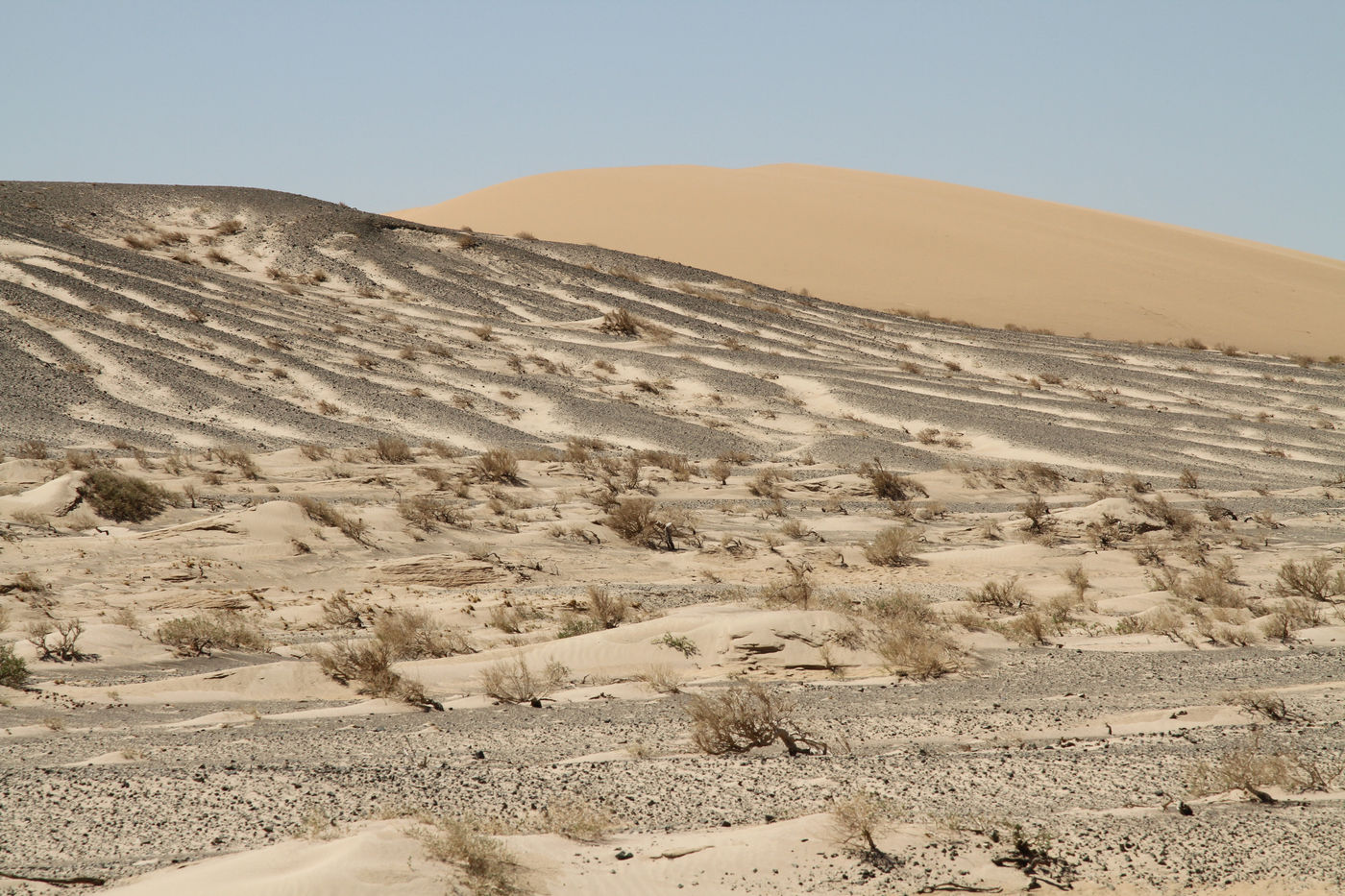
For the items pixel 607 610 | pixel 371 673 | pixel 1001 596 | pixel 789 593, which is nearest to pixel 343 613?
pixel 371 673

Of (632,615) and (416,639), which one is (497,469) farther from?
(416,639)

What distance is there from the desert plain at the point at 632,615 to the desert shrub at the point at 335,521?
119 millimetres

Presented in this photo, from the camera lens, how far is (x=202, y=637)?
984 cm

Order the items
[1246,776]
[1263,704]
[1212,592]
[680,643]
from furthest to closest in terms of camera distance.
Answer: [1212,592], [680,643], [1263,704], [1246,776]

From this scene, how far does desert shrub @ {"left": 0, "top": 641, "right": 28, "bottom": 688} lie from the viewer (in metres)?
8.30

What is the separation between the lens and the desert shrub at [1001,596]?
12.0 meters

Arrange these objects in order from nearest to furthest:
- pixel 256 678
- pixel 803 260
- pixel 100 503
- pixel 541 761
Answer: pixel 541 761 → pixel 256 678 → pixel 100 503 → pixel 803 260

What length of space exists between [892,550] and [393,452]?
34.1 ft

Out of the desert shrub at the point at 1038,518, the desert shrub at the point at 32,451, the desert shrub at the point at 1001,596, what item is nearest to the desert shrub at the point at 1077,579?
the desert shrub at the point at 1001,596

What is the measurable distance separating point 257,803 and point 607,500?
11.1 metres

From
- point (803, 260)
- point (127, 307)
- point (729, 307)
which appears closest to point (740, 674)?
point (127, 307)

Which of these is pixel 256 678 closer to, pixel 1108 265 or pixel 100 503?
Result: pixel 100 503

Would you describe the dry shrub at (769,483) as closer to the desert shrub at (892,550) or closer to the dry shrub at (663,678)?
the desert shrub at (892,550)

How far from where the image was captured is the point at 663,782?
244 inches
